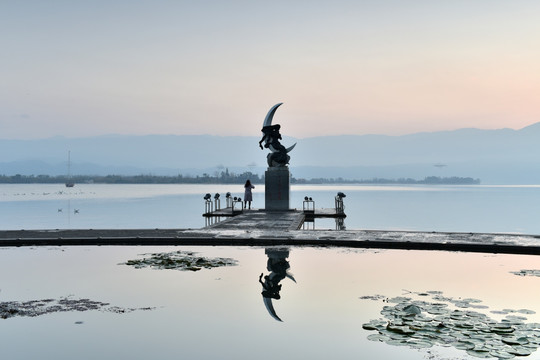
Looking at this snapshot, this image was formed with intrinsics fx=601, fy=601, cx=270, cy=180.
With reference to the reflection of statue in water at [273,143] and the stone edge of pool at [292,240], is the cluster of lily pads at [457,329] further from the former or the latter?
the reflection of statue in water at [273,143]

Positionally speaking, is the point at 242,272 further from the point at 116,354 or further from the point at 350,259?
the point at 116,354

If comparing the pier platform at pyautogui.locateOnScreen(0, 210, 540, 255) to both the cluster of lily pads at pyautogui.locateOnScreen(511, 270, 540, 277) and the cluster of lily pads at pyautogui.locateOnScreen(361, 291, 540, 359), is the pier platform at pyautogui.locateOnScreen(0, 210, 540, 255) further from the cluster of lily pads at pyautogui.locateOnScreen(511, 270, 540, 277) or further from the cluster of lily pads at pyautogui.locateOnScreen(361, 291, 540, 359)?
the cluster of lily pads at pyautogui.locateOnScreen(361, 291, 540, 359)

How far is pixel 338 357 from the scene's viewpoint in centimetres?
907

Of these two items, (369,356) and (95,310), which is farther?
(95,310)

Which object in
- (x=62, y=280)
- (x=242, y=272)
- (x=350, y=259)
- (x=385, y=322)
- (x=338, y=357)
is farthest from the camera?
(x=350, y=259)

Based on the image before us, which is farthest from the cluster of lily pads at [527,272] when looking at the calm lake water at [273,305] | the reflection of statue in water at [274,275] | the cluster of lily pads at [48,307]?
the cluster of lily pads at [48,307]

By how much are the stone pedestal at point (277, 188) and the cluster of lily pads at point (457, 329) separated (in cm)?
2496

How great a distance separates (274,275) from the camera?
1544cm

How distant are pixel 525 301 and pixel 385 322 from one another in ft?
12.5

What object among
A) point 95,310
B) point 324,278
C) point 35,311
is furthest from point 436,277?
point 35,311

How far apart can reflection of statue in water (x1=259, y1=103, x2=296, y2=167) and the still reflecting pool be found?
59.3 feet

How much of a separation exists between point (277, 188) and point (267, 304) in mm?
24794

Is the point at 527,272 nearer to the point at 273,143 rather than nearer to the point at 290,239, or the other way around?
the point at 290,239

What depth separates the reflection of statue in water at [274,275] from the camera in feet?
42.3
